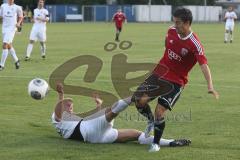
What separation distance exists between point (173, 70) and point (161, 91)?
1.15ft

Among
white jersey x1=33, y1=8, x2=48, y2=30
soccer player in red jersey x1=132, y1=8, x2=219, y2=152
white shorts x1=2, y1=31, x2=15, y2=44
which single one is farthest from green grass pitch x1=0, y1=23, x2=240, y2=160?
white jersey x1=33, y1=8, x2=48, y2=30

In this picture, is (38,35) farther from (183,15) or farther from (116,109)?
(183,15)

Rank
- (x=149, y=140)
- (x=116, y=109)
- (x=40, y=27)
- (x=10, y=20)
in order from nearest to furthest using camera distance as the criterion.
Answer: (x=116, y=109)
(x=149, y=140)
(x=10, y=20)
(x=40, y=27)

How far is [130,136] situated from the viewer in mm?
9695

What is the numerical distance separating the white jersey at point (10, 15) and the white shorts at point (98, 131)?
13.2 metres

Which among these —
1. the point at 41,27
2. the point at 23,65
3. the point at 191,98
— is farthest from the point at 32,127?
the point at 41,27

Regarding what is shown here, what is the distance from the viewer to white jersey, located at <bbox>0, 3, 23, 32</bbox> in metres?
22.2

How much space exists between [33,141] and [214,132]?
3009 mm

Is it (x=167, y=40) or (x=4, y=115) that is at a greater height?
(x=167, y=40)

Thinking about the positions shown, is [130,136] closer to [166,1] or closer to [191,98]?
[191,98]

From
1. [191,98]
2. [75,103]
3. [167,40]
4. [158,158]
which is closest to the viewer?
[158,158]

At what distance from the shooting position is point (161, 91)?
30.8 feet

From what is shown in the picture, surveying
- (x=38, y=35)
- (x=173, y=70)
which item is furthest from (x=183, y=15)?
(x=38, y=35)

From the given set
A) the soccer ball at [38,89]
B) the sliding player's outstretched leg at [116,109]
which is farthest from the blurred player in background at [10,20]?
the sliding player's outstretched leg at [116,109]
